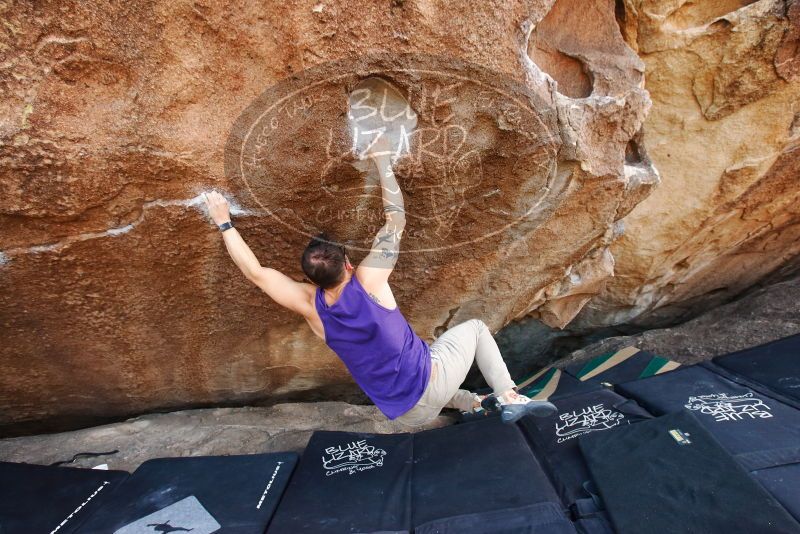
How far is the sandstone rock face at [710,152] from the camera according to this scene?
2.23m

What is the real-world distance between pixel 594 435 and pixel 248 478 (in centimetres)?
143

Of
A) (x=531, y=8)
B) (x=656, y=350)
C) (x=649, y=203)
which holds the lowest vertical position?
(x=656, y=350)

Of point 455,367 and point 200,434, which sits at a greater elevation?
point 455,367

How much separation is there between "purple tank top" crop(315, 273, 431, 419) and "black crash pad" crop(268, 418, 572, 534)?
0.88 ft

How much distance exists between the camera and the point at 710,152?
8.59ft

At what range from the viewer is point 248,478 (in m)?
1.96

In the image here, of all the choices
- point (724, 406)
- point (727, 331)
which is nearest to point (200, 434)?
point (724, 406)

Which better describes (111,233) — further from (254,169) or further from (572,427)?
(572,427)

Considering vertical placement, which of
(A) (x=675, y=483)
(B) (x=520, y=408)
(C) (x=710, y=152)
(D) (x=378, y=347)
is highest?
(C) (x=710, y=152)

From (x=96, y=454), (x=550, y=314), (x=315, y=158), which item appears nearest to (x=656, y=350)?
(x=550, y=314)

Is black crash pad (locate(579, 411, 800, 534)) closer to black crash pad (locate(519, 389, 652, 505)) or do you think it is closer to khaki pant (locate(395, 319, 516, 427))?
black crash pad (locate(519, 389, 652, 505))

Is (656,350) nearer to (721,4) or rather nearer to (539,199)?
(539,199)

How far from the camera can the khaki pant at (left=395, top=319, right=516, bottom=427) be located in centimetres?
205

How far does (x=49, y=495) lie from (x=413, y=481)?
1.45 metres
